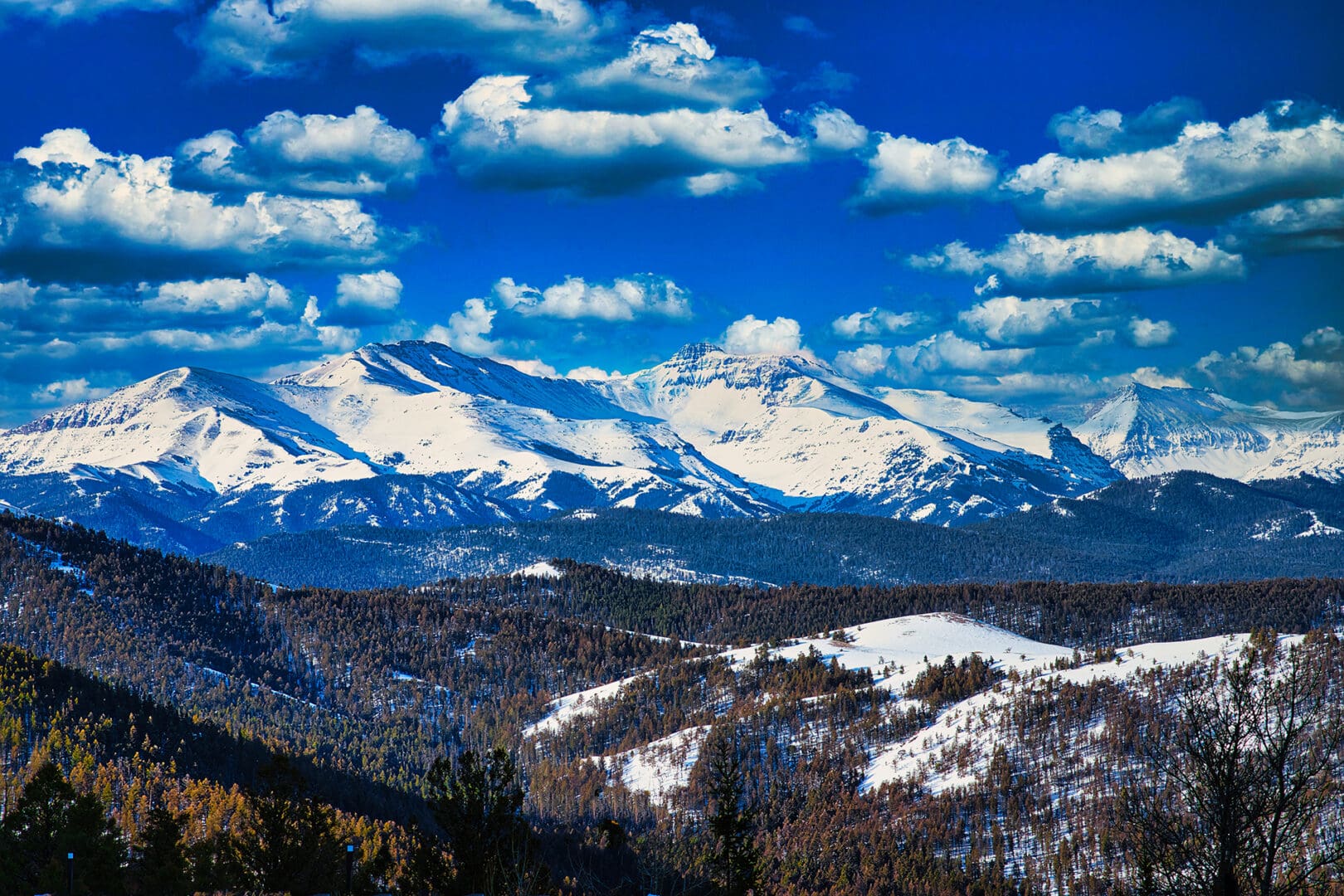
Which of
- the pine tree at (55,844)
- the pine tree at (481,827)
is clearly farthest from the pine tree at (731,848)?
the pine tree at (55,844)

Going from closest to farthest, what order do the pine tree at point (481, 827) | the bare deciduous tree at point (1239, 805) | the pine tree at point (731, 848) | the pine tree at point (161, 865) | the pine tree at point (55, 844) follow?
the bare deciduous tree at point (1239, 805), the pine tree at point (731, 848), the pine tree at point (481, 827), the pine tree at point (55, 844), the pine tree at point (161, 865)

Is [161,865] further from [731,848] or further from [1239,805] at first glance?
[1239,805]

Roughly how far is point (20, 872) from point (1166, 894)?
9605cm

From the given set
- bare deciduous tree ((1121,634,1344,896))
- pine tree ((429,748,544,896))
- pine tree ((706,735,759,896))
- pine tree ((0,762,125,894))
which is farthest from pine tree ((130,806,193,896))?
bare deciduous tree ((1121,634,1344,896))

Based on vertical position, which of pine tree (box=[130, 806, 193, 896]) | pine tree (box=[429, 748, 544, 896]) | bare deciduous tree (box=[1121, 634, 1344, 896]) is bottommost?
pine tree (box=[130, 806, 193, 896])

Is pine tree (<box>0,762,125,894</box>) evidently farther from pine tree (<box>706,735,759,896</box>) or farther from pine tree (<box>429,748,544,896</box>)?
pine tree (<box>706,735,759,896</box>)

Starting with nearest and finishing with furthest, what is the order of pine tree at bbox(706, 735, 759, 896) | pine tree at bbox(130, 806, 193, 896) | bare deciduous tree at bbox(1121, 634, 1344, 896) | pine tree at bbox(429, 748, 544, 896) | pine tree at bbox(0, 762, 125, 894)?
bare deciduous tree at bbox(1121, 634, 1344, 896) → pine tree at bbox(706, 735, 759, 896) → pine tree at bbox(429, 748, 544, 896) → pine tree at bbox(0, 762, 125, 894) → pine tree at bbox(130, 806, 193, 896)

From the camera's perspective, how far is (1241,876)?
48469 millimetres

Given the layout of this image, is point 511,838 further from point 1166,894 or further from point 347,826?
point 347,826

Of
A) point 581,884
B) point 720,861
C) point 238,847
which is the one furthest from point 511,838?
point 581,884

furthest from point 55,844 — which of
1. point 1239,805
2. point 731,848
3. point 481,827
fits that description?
point 1239,805

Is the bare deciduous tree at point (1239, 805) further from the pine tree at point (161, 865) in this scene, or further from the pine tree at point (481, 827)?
the pine tree at point (161, 865)

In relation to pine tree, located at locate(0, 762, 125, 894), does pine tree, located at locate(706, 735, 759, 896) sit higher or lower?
higher

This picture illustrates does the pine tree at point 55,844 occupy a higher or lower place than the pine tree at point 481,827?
lower
